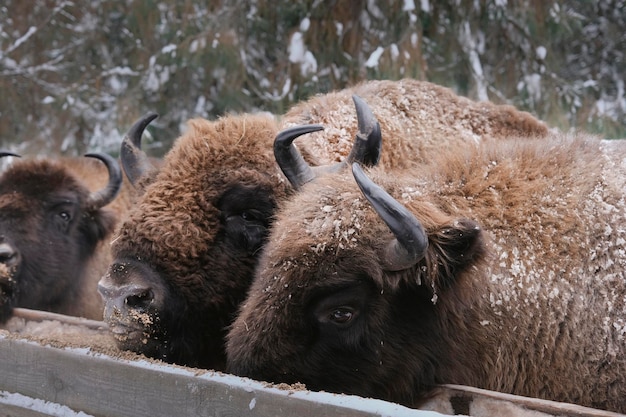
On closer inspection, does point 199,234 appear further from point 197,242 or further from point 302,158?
point 302,158

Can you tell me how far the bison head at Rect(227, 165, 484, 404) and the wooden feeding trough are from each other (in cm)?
24

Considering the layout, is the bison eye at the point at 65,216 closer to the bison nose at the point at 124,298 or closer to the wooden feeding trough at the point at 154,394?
the wooden feeding trough at the point at 154,394

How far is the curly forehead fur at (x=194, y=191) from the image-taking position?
371 cm

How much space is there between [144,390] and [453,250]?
1.33m

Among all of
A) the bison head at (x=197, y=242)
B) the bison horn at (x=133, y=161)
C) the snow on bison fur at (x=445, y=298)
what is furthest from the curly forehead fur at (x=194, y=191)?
the snow on bison fur at (x=445, y=298)

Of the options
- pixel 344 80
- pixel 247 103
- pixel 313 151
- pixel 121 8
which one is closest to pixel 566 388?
pixel 313 151

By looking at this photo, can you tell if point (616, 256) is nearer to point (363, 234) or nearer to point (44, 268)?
point (363, 234)

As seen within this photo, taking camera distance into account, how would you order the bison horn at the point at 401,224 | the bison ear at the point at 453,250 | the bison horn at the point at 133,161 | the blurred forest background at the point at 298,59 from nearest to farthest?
the bison horn at the point at 401,224
the bison ear at the point at 453,250
the bison horn at the point at 133,161
the blurred forest background at the point at 298,59

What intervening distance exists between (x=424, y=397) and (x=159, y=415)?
3.50 ft

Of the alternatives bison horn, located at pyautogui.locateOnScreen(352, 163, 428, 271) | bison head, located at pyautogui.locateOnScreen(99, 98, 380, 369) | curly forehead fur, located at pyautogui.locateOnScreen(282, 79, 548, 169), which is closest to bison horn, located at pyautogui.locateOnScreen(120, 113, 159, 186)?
bison head, located at pyautogui.locateOnScreen(99, 98, 380, 369)

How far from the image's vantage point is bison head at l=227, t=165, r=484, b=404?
2.97m

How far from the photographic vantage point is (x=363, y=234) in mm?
3004

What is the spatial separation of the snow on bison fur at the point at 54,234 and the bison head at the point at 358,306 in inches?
132

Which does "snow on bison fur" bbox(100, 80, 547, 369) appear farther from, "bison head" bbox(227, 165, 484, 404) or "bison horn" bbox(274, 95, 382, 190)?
"bison head" bbox(227, 165, 484, 404)
